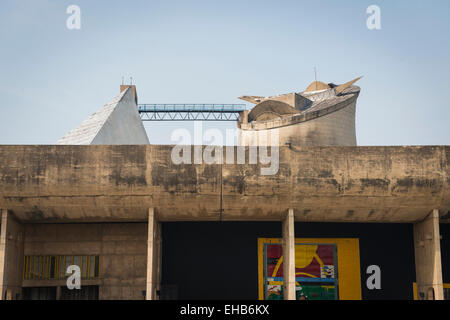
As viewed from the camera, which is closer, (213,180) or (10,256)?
(213,180)

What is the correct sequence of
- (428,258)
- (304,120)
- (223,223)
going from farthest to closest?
(304,120) < (223,223) < (428,258)

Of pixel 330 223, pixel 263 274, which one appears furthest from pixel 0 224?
pixel 330 223

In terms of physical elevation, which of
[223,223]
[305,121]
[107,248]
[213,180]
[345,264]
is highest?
[305,121]

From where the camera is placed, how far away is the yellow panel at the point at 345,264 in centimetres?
2486

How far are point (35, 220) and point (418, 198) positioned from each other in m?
16.7

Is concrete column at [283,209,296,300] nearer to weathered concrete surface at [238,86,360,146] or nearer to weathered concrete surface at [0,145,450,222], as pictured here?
weathered concrete surface at [0,145,450,222]

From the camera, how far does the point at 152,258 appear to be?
21688mm

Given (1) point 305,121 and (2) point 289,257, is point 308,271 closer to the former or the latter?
(2) point 289,257

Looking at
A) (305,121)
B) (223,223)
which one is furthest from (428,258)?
(305,121)

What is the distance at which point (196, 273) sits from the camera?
25.3 metres

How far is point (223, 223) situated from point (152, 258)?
512cm

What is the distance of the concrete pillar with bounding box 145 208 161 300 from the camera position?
2136 centimetres

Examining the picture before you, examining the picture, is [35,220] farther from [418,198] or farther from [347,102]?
[347,102]

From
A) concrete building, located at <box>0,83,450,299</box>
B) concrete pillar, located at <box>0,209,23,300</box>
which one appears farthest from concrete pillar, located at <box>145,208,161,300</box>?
concrete pillar, located at <box>0,209,23,300</box>
